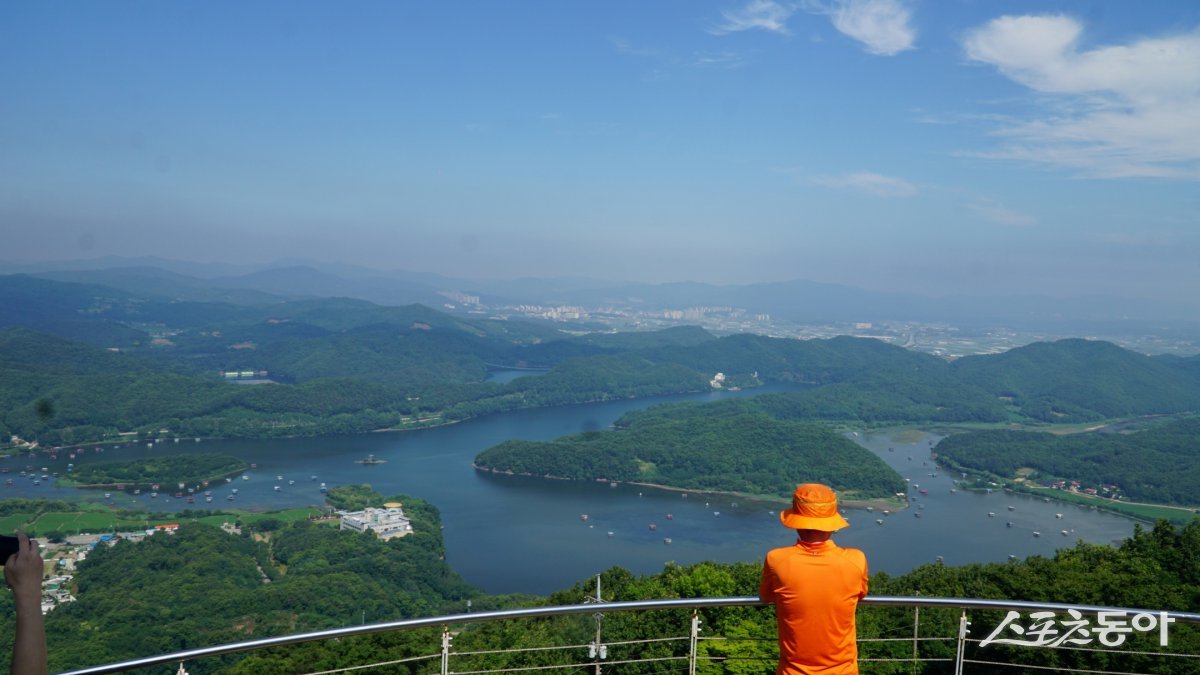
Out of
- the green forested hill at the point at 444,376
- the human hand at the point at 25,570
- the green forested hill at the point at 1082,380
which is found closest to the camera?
the human hand at the point at 25,570

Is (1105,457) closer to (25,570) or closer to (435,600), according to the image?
(435,600)

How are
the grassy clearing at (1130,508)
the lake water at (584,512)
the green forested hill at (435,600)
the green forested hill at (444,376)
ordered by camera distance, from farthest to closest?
the green forested hill at (444,376) < the grassy clearing at (1130,508) < the lake water at (584,512) < the green forested hill at (435,600)

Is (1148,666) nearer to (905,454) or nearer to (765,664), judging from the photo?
(765,664)

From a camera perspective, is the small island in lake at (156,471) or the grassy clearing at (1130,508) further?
the small island in lake at (156,471)

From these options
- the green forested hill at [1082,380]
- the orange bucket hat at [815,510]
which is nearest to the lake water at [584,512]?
the green forested hill at [1082,380]

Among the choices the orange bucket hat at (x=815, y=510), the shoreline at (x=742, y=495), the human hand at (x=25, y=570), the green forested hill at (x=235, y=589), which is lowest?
the shoreline at (x=742, y=495)

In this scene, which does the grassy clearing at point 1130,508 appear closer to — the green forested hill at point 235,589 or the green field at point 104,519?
the green forested hill at point 235,589

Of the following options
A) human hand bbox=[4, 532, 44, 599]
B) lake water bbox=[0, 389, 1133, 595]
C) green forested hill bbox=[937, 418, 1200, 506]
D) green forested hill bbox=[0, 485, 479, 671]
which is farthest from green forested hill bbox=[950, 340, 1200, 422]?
human hand bbox=[4, 532, 44, 599]
